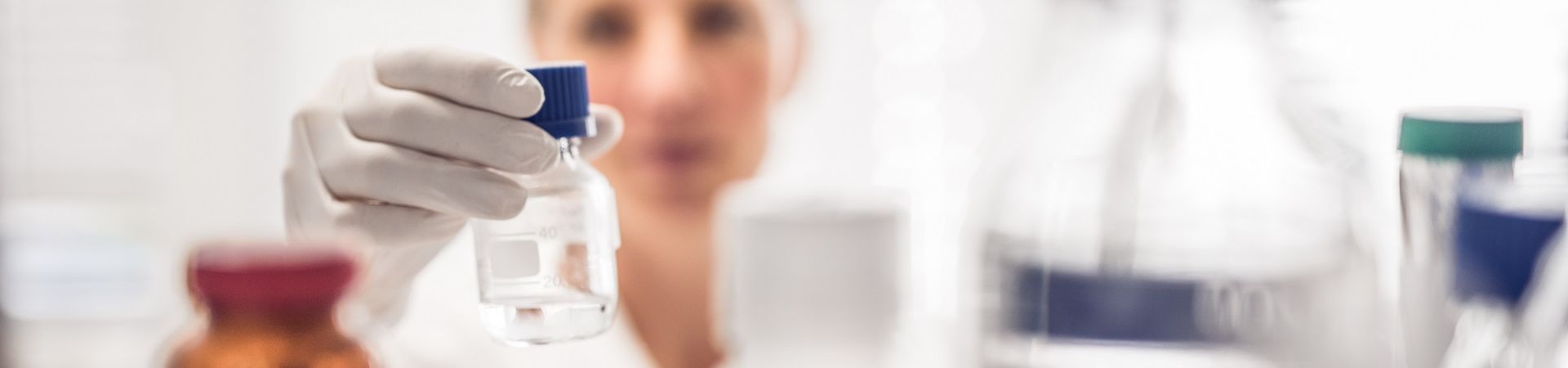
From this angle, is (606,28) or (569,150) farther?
(606,28)

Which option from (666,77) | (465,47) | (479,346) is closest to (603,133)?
(666,77)

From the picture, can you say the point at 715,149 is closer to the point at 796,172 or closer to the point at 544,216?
the point at 796,172

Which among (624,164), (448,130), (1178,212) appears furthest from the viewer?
(624,164)

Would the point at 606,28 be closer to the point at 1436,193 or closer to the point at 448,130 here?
the point at 448,130

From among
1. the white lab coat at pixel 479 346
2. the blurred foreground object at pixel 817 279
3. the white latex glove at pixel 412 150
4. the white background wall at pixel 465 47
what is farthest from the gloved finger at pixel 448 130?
the white lab coat at pixel 479 346

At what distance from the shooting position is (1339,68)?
3.27 ft

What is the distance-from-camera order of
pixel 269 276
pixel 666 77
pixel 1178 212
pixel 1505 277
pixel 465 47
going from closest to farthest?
1. pixel 269 276
2. pixel 1505 277
3. pixel 1178 212
4. pixel 666 77
5. pixel 465 47

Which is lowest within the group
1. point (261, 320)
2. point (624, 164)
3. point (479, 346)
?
point (479, 346)

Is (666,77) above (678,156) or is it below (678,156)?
above

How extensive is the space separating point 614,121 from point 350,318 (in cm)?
40

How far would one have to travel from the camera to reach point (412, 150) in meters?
0.80

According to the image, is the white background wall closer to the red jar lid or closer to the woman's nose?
the woman's nose

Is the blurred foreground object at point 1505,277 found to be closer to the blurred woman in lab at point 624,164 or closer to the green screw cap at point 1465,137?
the green screw cap at point 1465,137

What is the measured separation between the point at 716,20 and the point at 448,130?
0.81 meters
